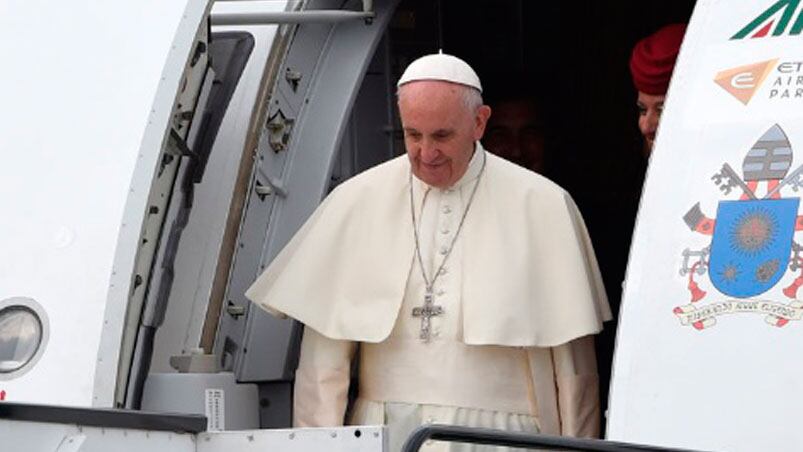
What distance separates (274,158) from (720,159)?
1.68 m

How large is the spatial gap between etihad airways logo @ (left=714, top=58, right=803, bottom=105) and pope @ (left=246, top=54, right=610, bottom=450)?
83 centimetres

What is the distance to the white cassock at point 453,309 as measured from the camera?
616 centimetres

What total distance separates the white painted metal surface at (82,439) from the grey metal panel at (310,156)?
1.59 m

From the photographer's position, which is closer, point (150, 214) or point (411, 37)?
point (150, 214)

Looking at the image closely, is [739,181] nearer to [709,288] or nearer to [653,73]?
[709,288]

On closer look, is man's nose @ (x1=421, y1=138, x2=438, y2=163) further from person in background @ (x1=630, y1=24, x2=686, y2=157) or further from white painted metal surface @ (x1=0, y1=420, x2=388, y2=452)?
white painted metal surface @ (x1=0, y1=420, x2=388, y2=452)

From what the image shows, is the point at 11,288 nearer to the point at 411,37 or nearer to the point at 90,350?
the point at 90,350

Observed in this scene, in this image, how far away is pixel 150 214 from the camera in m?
6.00

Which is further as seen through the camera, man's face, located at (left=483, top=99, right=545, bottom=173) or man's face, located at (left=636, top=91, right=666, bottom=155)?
man's face, located at (left=483, top=99, right=545, bottom=173)

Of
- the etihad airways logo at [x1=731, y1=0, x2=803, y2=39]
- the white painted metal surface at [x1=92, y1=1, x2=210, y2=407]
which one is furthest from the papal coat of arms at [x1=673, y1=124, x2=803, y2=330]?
the white painted metal surface at [x1=92, y1=1, x2=210, y2=407]

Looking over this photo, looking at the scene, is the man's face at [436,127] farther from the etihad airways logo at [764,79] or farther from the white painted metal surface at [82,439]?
the white painted metal surface at [82,439]

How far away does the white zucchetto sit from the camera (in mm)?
6266

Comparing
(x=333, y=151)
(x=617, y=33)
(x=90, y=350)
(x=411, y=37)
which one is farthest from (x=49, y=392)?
(x=617, y=33)

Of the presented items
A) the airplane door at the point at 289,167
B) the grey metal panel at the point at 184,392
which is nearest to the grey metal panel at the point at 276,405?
the airplane door at the point at 289,167
